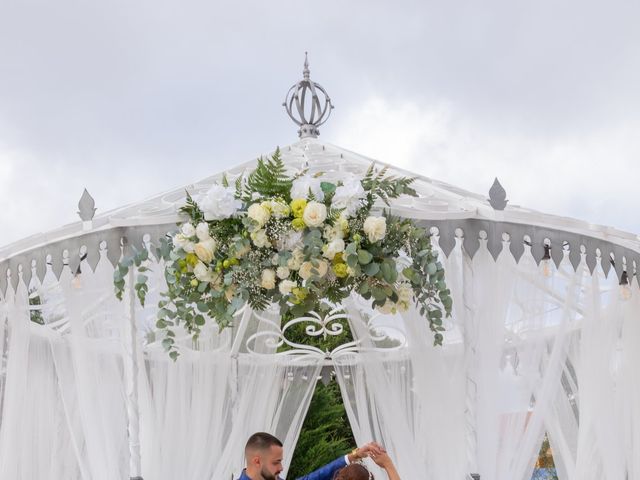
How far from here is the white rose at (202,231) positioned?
14.9 ft

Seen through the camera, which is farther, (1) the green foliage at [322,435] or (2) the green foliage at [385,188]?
(1) the green foliage at [322,435]

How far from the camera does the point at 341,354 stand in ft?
28.2

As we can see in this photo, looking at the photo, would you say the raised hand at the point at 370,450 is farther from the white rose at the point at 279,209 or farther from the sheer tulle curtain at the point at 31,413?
the sheer tulle curtain at the point at 31,413

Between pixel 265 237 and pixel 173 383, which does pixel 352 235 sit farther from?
pixel 173 383

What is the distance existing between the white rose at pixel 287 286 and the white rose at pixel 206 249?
40 centimetres

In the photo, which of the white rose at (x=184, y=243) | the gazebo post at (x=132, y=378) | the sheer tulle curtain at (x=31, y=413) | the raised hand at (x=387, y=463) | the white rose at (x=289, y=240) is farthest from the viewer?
the sheer tulle curtain at (x=31, y=413)

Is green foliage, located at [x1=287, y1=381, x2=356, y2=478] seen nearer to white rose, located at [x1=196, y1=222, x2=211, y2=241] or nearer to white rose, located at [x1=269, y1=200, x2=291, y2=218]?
white rose, located at [x1=196, y1=222, x2=211, y2=241]

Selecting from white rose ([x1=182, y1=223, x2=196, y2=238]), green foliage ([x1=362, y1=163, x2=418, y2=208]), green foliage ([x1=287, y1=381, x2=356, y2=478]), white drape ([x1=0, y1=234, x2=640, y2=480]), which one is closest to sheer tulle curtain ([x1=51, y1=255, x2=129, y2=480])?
white drape ([x1=0, y1=234, x2=640, y2=480])

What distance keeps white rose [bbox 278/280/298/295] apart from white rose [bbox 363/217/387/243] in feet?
1.51

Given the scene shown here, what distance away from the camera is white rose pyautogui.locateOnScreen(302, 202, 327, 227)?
4.38 metres

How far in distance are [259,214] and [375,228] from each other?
0.60m

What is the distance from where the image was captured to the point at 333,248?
435 cm

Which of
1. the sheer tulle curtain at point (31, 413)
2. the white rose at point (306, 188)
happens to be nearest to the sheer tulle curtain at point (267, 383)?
the sheer tulle curtain at point (31, 413)

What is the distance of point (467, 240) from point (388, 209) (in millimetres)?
530
